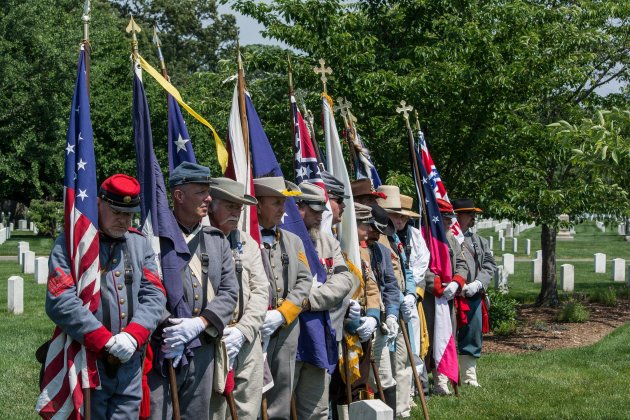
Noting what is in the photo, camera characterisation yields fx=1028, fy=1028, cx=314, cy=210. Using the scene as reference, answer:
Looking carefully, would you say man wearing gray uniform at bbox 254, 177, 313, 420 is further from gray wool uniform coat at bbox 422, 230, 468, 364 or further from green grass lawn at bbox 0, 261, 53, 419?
gray wool uniform coat at bbox 422, 230, 468, 364

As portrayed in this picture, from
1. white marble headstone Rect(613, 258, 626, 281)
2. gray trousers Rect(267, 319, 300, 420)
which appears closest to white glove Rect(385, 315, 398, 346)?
gray trousers Rect(267, 319, 300, 420)

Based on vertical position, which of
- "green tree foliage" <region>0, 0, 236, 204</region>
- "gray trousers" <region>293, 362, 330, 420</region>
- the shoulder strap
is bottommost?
"gray trousers" <region>293, 362, 330, 420</region>

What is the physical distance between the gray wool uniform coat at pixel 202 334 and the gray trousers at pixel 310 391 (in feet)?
4.80

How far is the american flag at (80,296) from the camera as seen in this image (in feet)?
19.3

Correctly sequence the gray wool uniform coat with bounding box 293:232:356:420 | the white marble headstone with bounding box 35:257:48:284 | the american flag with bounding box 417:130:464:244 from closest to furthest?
the gray wool uniform coat with bounding box 293:232:356:420 < the american flag with bounding box 417:130:464:244 < the white marble headstone with bounding box 35:257:48:284

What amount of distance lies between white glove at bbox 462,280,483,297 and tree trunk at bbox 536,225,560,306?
9.19m

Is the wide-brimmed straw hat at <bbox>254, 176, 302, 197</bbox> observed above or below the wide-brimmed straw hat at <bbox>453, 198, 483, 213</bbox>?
above

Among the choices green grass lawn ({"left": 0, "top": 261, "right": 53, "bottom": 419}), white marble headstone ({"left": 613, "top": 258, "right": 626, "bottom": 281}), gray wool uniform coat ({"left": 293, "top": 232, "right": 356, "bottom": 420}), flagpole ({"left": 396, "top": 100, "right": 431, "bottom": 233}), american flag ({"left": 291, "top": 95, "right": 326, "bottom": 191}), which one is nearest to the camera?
gray wool uniform coat ({"left": 293, "top": 232, "right": 356, "bottom": 420})

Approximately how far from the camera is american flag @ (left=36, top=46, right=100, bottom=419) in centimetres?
589

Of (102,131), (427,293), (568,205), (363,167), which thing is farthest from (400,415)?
(102,131)

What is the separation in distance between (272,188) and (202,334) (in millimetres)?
1588

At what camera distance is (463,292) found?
12.3 meters

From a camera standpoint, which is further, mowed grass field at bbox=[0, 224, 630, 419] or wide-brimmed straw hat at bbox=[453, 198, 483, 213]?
wide-brimmed straw hat at bbox=[453, 198, 483, 213]

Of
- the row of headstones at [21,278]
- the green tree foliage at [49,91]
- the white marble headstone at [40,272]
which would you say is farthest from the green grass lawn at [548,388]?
the green tree foliage at [49,91]
